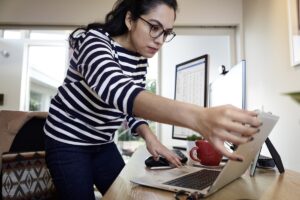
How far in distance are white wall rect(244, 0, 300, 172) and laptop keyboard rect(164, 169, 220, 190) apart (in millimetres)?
778

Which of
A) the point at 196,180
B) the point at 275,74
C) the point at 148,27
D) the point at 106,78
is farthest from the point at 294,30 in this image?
the point at 106,78

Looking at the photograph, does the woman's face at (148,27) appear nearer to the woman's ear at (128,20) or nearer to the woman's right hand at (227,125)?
the woman's ear at (128,20)

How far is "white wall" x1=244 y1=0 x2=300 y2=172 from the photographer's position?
4.97ft

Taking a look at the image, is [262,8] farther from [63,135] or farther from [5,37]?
[5,37]

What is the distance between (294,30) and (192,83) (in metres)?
0.62

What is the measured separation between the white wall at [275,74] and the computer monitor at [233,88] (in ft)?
1.19

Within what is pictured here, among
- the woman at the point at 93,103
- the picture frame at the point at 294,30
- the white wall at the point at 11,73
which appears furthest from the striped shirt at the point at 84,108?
the white wall at the point at 11,73

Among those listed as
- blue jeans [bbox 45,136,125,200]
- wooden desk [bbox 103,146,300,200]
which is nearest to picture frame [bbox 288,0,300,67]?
wooden desk [bbox 103,146,300,200]

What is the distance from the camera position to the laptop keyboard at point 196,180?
2.23 ft

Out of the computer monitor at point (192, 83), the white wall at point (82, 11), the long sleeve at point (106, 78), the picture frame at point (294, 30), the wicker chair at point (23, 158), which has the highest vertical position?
the white wall at point (82, 11)

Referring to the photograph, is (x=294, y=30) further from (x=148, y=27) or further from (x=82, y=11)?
(x=82, y=11)

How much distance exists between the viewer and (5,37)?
296 centimetres

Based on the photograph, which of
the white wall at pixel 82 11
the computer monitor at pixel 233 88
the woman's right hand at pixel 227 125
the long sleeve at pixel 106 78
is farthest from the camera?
the white wall at pixel 82 11

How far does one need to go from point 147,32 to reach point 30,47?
8.58 ft
